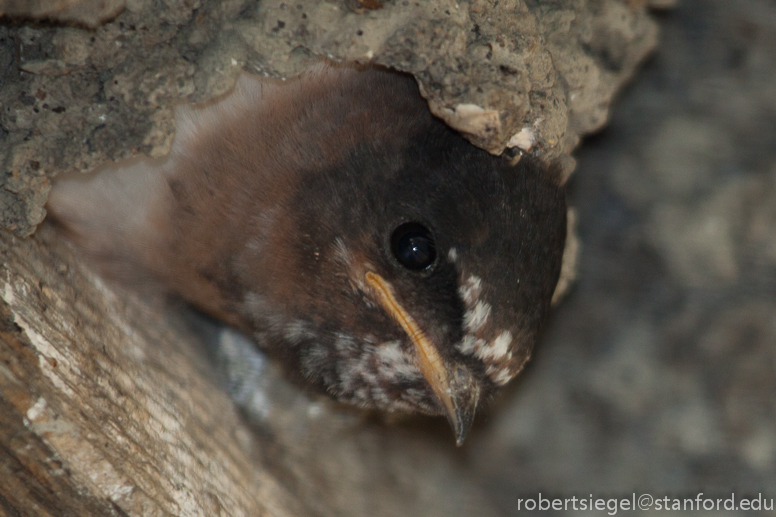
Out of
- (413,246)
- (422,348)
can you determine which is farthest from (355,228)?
(422,348)

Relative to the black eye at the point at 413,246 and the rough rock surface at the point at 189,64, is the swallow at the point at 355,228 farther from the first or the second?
the rough rock surface at the point at 189,64

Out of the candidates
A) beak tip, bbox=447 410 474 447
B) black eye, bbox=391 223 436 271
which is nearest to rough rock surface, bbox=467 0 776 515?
beak tip, bbox=447 410 474 447

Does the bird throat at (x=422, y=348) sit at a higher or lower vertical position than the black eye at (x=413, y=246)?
lower

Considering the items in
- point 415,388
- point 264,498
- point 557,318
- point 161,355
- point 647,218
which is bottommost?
point 557,318

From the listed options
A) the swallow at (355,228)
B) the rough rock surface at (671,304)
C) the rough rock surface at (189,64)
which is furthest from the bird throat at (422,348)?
the rough rock surface at (671,304)

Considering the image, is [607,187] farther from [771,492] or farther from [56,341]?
[56,341]

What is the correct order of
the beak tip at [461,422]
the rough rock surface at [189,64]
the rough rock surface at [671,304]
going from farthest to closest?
the rough rock surface at [671,304], the beak tip at [461,422], the rough rock surface at [189,64]

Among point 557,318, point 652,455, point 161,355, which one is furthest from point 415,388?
point 652,455
